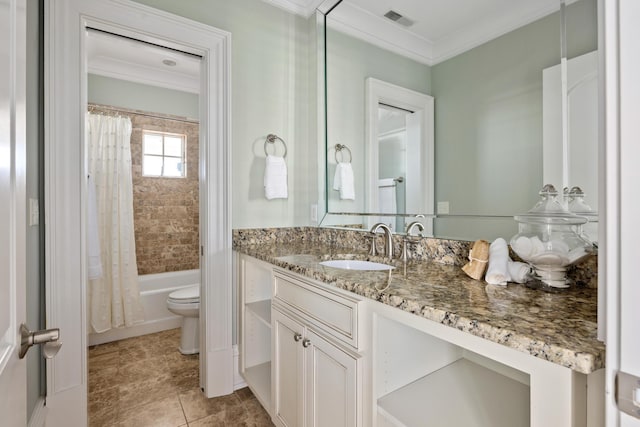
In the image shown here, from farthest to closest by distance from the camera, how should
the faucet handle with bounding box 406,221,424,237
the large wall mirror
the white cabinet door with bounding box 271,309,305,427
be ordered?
the faucet handle with bounding box 406,221,424,237 < the white cabinet door with bounding box 271,309,305,427 < the large wall mirror

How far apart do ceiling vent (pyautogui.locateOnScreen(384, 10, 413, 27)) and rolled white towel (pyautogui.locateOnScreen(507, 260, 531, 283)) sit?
127 centimetres

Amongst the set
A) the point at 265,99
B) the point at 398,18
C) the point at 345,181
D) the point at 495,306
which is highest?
the point at 398,18

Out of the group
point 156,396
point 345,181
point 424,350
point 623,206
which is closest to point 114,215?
point 156,396

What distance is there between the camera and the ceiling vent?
1586mm

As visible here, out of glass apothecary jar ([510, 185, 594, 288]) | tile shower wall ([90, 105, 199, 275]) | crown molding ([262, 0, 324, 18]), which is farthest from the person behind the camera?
tile shower wall ([90, 105, 199, 275])

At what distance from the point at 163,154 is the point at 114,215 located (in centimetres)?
91

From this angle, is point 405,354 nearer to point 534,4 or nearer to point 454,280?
point 454,280

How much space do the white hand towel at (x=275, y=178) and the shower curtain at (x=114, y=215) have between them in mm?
1771

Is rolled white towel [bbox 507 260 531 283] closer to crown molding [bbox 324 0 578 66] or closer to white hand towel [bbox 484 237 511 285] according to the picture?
white hand towel [bbox 484 237 511 285]

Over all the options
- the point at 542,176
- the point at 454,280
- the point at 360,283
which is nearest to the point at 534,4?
the point at 542,176

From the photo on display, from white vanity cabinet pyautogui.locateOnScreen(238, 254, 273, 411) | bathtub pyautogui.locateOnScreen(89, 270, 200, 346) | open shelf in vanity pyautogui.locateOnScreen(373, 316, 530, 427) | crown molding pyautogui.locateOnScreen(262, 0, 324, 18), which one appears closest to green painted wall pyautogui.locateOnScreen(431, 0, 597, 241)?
open shelf in vanity pyautogui.locateOnScreen(373, 316, 530, 427)

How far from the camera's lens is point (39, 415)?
1.37 m

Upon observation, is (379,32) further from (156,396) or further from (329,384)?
(156,396)

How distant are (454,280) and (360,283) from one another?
0.32 meters
